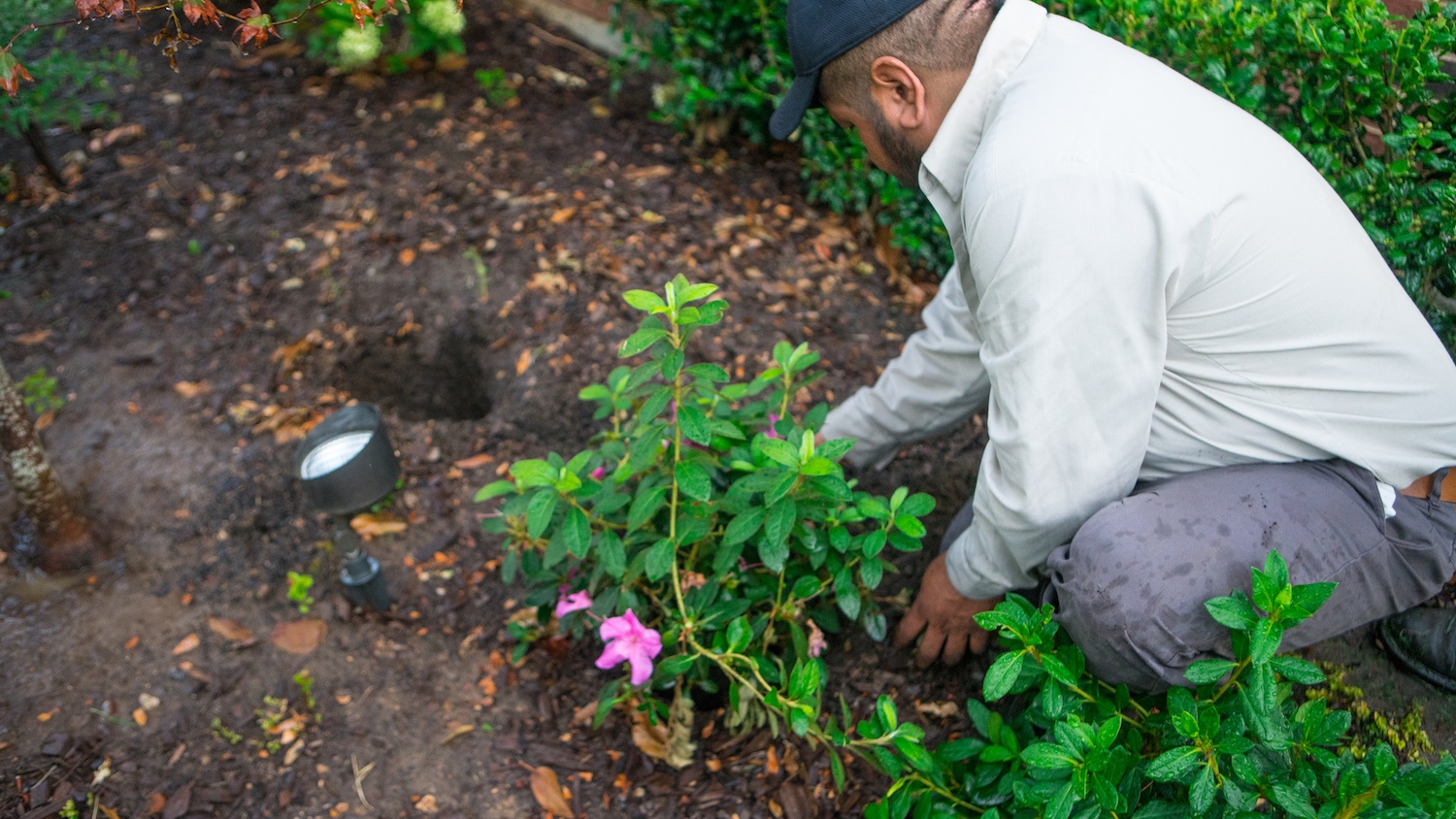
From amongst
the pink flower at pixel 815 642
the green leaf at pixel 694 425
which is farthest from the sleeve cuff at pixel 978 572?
the green leaf at pixel 694 425

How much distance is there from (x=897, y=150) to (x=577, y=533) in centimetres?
103

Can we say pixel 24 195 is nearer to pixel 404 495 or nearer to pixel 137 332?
pixel 137 332

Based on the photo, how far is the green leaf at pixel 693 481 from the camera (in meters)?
1.92

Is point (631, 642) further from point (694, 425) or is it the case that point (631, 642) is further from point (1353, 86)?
point (1353, 86)

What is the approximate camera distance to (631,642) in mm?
2018

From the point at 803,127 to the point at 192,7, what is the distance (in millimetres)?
2231

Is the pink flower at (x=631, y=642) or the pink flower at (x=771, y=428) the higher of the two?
the pink flower at (x=771, y=428)

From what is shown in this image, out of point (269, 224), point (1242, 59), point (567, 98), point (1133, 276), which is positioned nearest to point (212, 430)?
point (269, 224)

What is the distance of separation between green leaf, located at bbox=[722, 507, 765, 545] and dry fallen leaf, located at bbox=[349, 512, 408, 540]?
4.01 ft

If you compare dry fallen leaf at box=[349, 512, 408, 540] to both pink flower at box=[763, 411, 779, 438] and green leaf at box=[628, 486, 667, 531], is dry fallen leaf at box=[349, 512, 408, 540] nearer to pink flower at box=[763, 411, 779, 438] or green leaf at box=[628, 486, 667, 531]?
green leaf at box=[628, 486, 667, 531]

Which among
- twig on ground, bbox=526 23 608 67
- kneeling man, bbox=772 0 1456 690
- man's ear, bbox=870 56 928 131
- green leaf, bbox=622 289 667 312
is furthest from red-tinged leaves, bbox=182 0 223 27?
twig on ground, bbox=526 23 608 67

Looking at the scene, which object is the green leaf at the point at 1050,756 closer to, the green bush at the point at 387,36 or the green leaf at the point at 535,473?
the green leaf at the point at 535,473

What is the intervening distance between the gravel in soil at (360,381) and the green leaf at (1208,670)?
2.60 feet

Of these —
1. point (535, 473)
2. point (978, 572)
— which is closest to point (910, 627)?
point (978, 572)
